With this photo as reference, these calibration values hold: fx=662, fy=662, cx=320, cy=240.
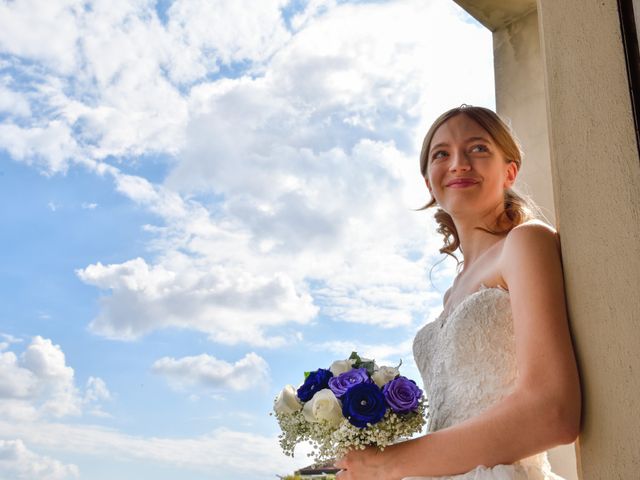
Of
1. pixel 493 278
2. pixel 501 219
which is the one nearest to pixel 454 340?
pixel 493 278

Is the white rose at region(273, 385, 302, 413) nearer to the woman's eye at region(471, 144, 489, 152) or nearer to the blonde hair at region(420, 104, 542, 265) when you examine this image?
the blonde hair at region(420, 104, 542, 265)

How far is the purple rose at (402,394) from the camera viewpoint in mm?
2504

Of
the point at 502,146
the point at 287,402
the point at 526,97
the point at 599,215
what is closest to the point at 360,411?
the point at 287,402

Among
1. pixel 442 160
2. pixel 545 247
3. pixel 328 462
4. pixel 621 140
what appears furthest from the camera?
pixel 442 160

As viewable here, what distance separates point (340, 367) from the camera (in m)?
2.80

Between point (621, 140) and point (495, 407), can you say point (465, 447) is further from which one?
point (621, 140)

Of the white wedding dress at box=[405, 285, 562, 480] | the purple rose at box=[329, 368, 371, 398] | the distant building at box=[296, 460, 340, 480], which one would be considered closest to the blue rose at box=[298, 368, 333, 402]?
the purple rose at box=[329, 368, 371, 398]

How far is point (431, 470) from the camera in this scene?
95.6 inches

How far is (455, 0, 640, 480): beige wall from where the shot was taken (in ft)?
6.73

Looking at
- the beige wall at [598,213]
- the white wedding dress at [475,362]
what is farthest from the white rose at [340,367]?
the beige wall at [598,213]

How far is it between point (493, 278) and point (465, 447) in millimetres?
788

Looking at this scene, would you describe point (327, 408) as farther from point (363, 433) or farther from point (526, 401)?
point (526, 401)

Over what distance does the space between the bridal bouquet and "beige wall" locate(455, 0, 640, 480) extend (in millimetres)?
633

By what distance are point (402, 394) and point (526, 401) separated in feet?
1.65
